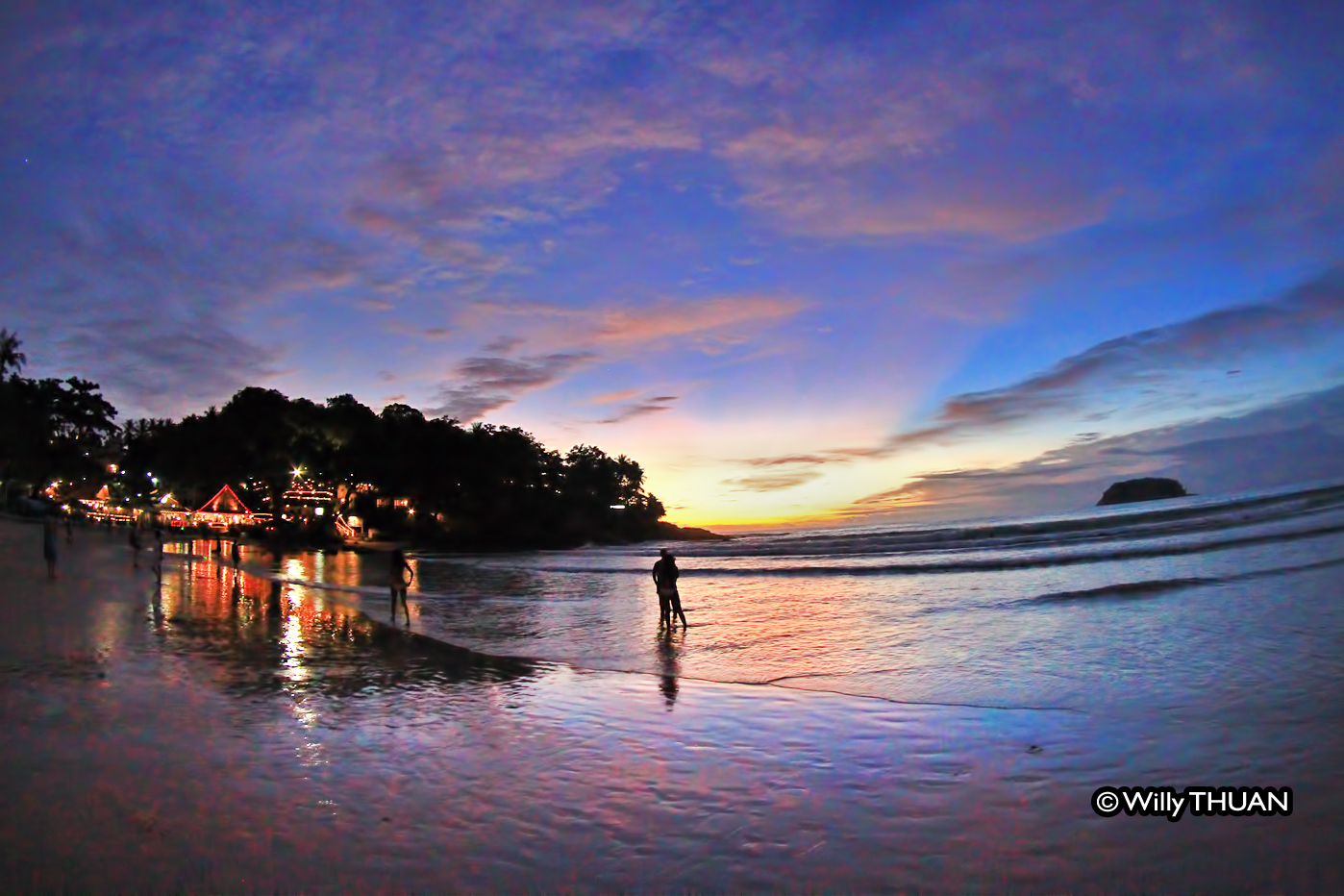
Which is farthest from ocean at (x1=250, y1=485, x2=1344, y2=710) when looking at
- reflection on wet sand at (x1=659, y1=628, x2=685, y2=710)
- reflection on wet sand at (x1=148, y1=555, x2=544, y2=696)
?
reflection on wet sand at (x1=148, y1=555, x2=544, y2=696)

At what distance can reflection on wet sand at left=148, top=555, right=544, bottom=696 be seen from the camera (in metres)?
11.4

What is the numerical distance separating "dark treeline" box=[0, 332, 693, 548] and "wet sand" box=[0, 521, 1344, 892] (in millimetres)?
69602

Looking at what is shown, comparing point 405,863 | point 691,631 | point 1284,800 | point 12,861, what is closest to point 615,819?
point 405,863

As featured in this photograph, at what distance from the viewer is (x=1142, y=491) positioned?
307 feet

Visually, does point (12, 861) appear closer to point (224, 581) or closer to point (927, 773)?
point (927, 773)

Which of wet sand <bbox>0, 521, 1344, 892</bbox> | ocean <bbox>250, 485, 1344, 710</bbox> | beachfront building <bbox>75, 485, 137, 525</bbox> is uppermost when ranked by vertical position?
beachfront building <bbox>75, 485, 137, 525</bbox>

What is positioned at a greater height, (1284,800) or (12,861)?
(12,861)

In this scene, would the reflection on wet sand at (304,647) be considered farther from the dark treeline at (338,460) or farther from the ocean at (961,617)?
the dark treeline at (338,460)

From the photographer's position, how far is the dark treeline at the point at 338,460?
283 ft

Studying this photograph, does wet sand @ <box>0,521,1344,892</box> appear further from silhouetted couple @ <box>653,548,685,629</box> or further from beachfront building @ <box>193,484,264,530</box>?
beachfront building @ <box>193,484,264,530</box>

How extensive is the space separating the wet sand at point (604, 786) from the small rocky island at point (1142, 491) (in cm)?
9241

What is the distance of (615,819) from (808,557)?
132 ft

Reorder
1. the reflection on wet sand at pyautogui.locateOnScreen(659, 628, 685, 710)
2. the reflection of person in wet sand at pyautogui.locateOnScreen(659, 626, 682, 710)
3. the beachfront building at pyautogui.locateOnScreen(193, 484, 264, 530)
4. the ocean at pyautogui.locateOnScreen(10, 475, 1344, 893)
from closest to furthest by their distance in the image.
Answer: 1. the ocean at pyautogui.locateOnScreen(10, 475, 1344, 893)
2. the reflection of person in wet sand at pyautogui.locateOnScreen(659, 626, 682, 710)
3. the reflection on wet sand at pyautogui.locateOnScreen(659, 628, 685, 710)
4. the beachfront building at pyautogui.locateOnScreen(193, 484, 264, 530)

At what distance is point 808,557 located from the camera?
45219mm
